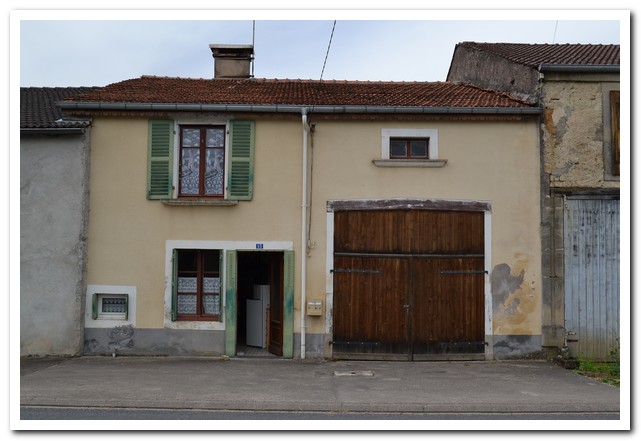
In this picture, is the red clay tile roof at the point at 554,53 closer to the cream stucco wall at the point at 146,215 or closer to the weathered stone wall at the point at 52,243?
the cream stucco wall at the point at 146,215

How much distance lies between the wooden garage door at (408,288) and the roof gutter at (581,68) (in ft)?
10.7

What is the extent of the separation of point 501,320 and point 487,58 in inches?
249

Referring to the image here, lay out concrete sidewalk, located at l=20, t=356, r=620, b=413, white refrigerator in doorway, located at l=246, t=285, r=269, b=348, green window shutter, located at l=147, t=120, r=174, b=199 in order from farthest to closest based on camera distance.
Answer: white refrigerator in doorway, located at l=246, t=285, r=269, b=348, green window shutter, located at l=147, t=120, r=174, b=199, concrete sidewalk, located at l=20, t=356, r=620, b=413

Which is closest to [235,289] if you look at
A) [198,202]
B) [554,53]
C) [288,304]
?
[288,304]

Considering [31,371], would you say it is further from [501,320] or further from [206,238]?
[501,320]

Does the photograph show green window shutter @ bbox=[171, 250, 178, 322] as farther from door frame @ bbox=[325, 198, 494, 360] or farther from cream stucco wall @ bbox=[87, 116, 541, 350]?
door frame @ bbox=[325, 198, 494, 360]

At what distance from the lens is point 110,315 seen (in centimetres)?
1280

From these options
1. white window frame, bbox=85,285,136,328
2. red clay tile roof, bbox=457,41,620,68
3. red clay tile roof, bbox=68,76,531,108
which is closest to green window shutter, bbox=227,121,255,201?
red clay tile roof, bbox=68,76,531,108

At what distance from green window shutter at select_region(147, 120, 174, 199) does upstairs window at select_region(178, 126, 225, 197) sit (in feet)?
0.83

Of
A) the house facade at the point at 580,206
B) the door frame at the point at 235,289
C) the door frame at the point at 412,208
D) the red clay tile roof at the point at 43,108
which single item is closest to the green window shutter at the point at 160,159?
the red clay tile roof at the point at 43,108

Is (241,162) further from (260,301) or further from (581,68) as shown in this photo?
(581,68)

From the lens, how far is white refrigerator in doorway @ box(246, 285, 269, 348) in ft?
44.3

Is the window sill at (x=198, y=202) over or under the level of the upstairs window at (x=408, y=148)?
under

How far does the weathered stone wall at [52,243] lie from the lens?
12.6 metres
